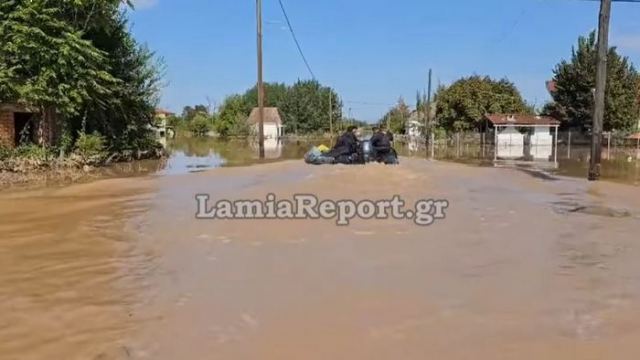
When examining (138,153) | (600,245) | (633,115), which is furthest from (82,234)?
(633,115)

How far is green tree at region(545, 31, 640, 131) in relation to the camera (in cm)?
4706

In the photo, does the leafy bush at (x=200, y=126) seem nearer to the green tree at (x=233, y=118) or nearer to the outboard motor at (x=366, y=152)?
the green tree at (x=233, y=118)

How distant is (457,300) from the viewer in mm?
5500

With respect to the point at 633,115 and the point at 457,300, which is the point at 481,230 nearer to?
the point at 457,300

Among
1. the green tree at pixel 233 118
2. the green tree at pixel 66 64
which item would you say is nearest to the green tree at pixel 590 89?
the green tree at pixel 66 64

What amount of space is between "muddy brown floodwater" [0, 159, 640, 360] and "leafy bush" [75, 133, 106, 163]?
11604mm

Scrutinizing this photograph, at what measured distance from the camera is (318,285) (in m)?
6.02

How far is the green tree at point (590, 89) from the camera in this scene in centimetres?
4706

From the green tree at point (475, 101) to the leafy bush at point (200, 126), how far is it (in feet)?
146

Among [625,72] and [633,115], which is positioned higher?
[625,72]

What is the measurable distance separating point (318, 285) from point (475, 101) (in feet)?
169

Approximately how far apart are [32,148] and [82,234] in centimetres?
1373

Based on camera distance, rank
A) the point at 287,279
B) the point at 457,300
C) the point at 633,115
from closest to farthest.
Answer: the point at 457,300
the point at 287,279
the point at 633,115

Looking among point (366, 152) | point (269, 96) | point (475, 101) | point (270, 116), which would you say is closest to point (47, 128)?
point (366, 152)
